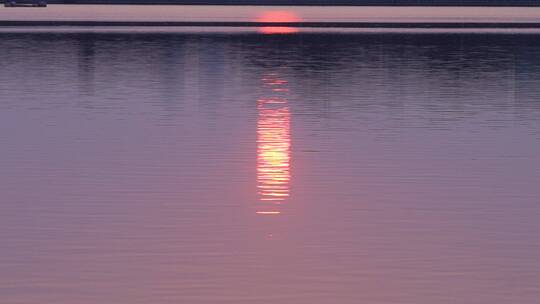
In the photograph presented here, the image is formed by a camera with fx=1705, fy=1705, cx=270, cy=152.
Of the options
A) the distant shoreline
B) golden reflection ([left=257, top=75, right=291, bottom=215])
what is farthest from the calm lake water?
the distant shoreline

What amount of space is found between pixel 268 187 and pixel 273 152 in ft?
11.2

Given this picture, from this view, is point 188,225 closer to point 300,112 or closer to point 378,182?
point 378,182

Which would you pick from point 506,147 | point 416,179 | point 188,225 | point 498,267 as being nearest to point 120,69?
point 506,147

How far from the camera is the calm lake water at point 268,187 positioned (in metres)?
11.5

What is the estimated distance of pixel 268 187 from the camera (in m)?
17.0

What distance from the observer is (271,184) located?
1720 centimetres

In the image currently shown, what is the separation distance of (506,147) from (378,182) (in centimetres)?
405

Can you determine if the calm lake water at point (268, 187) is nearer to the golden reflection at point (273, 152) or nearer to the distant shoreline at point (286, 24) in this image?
the golden reflection at point (273, 152)

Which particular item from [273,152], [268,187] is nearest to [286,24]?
[273,152]

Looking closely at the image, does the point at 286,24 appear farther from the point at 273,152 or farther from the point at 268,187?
the point at 268,187

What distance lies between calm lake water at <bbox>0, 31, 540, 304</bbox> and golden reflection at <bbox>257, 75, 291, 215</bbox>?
1.7 inches

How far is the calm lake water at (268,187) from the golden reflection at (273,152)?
4 cm

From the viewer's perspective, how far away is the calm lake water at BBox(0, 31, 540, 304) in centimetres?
1149

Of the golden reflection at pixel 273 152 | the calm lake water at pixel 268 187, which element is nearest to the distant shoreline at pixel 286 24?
the calm lake water at pixel 268 187
